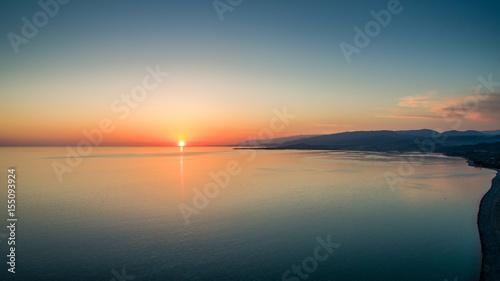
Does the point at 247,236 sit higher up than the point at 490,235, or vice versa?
the point at 247,236

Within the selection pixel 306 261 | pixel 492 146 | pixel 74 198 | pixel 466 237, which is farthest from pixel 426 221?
pixel 492 146

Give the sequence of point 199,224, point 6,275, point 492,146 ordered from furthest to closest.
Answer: point 492,146 → point 199,224 → point 6,275

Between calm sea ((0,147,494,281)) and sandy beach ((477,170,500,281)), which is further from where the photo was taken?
calm sea ((0,147,494,281))

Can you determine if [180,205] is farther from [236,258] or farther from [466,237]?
[466,237]

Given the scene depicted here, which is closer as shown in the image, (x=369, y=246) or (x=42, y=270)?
(x=42, y=270)

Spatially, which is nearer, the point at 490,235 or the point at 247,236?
the point at 490,235

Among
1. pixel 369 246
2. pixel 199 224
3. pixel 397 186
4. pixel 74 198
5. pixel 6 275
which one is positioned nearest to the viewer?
pixel 6 275

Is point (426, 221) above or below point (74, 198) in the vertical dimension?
below

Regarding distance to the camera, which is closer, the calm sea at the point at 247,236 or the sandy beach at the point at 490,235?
the sandy beach at the point at 490,235
